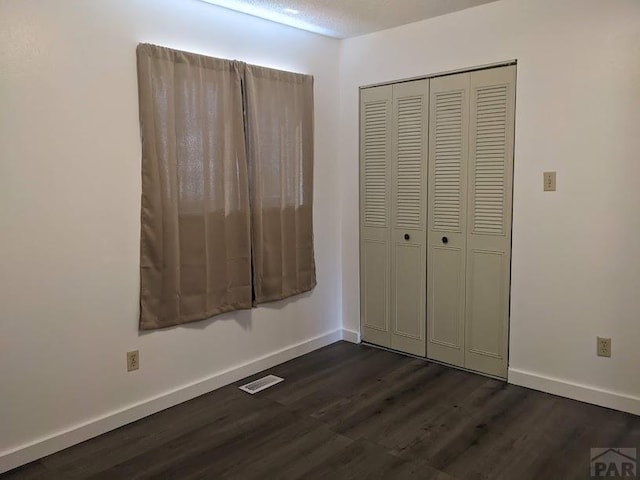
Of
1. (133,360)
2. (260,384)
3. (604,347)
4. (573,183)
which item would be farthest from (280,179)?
(604,347)

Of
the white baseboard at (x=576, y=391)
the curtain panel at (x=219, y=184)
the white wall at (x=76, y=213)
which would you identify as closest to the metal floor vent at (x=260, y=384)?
the white wall at (x=76, y=213)

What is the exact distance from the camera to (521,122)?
123 inches

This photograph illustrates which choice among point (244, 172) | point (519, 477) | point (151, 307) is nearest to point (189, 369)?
point (151, 307)

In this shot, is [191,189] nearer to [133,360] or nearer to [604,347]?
[133,360]

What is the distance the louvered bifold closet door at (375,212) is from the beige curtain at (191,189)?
110 centimetres

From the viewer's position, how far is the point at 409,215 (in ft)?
12.3

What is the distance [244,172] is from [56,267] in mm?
1255

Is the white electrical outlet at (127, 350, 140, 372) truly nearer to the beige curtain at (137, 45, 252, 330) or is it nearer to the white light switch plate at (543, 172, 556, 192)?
the beige curtain at (137, 45, 252, 330)

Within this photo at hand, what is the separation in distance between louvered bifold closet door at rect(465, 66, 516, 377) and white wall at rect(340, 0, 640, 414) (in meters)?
0.07

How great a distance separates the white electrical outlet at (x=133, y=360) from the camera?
2832mm

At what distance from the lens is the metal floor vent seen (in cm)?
327

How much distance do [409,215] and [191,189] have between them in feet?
5.30

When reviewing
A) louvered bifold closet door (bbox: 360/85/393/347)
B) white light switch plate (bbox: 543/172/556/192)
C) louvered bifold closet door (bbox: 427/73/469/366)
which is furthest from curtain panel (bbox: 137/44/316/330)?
white light switch plate (bbox: 543/172/556/192)

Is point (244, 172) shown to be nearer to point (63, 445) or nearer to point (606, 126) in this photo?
point (63, 445)
